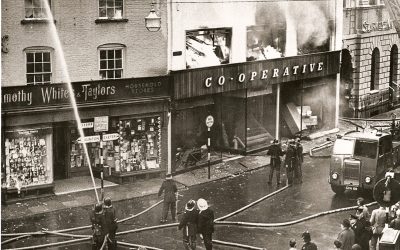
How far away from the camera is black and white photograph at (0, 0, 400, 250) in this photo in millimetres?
19578

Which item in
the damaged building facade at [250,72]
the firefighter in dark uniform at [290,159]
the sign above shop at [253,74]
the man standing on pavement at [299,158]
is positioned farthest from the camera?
the damaged building facade at [250,72]

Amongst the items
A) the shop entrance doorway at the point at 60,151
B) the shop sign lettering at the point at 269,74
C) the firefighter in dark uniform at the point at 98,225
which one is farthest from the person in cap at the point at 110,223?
the shop sign lettering at the point at 269,74

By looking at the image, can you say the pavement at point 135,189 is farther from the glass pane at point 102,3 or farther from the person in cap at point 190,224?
the glass pane at point 102,3

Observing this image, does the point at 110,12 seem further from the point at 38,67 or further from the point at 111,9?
the point at 38,67

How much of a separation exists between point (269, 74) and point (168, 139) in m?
7.04

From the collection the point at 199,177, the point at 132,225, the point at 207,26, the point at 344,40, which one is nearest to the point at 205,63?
the point at 207,26

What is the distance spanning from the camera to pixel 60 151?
81.8 ft

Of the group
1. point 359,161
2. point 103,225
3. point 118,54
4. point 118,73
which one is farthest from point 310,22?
point 103,225

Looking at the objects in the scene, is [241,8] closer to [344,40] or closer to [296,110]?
[296,110]

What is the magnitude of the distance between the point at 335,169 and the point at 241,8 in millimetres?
9522

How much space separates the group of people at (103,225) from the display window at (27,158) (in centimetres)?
704

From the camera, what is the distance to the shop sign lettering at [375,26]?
39156 mm

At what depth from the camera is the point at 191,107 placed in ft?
91.9

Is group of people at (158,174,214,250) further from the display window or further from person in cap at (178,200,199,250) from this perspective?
the display window
